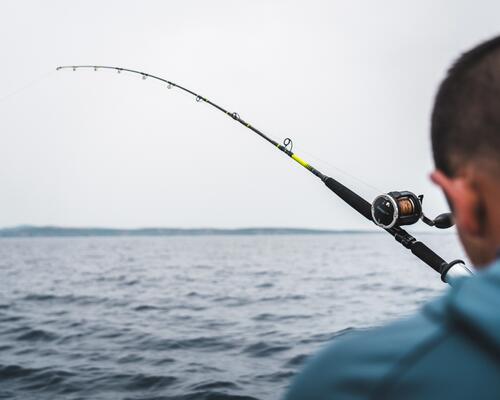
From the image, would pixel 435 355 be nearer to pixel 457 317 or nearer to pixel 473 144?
pixel 457 317

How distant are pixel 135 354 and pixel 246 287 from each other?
35.8 ft

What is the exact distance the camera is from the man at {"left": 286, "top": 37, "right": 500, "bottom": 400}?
81 cm

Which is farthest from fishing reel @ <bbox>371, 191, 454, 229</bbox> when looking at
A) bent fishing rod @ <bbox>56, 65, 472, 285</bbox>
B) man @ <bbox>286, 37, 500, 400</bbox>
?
man @ <bbox>286, 37, 500, 400</bbox>

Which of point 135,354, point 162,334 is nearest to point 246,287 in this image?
point 162,334

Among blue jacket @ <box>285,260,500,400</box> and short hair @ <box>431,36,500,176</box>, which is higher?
short hair @ <box>431,36,500,176</box>

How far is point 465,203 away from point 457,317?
0.31 meters

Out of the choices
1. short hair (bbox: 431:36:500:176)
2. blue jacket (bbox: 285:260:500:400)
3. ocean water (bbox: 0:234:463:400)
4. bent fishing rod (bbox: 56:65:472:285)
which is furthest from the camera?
ocean water (bbox: 0:234:463:400)

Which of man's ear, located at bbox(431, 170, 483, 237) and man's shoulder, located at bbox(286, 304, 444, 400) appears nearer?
man's shoulder, located at bbox(286, 304, 444, 400)

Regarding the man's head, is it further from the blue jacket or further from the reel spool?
the reel spool

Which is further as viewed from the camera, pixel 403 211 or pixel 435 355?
pixel 403 211

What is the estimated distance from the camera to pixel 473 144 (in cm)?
101

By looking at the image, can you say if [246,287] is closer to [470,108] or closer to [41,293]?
[41,293]

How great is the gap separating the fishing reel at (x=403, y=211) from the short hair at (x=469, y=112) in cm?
175

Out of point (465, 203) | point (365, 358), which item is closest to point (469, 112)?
point (465, 203)
